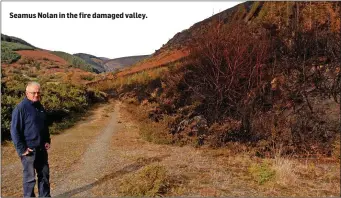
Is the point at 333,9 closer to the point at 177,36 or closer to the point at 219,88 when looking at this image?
the point at 219,88

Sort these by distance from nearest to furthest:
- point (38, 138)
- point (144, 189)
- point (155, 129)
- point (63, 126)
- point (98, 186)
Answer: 1. point (38, 138)
2. point (144, 189)
3. point (98, 186)
4. point (155, 129)
5. point (63, 126)

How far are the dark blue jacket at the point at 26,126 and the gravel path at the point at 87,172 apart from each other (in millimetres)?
1243

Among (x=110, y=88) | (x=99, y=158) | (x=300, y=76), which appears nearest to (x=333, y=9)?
(x=300, y=76)

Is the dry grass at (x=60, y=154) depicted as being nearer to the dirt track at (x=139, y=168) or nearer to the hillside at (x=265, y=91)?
the dirt track at (x=139, y=168)

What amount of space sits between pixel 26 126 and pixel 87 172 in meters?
2.44

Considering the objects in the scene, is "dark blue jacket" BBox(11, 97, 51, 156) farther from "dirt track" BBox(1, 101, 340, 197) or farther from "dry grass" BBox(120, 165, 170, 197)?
"dry grass" BBox(120, 165, 170, 197)

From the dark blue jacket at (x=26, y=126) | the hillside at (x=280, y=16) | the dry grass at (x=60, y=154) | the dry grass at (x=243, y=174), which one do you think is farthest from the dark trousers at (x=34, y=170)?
the hillside at (x=280, y=16)

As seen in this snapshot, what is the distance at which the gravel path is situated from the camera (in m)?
6.10

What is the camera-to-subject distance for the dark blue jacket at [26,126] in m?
4.98

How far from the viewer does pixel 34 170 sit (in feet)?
16.9

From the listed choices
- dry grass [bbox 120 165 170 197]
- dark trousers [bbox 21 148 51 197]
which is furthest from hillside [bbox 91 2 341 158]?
dark trousers [bbox 21 148 51 197]

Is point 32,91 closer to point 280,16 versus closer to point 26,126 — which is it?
point 26,126

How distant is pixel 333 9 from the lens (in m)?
13.9

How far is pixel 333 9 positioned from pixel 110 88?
1608cm
